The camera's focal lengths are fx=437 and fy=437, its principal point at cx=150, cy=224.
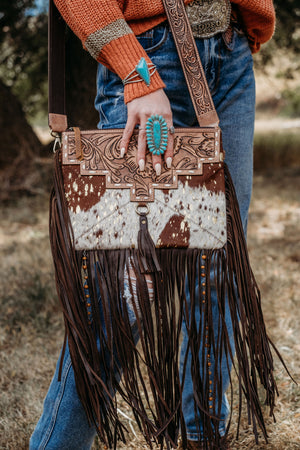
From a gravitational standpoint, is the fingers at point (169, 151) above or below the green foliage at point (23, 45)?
below

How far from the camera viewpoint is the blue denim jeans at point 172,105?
93 cm

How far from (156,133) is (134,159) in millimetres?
71

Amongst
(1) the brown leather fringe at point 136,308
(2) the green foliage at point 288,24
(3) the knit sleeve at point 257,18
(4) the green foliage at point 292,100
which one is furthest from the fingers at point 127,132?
(4) the green foliage at point 292,100

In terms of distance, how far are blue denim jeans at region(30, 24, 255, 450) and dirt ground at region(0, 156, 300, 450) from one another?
387 mm

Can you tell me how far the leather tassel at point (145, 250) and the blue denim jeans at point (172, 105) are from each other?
229mm

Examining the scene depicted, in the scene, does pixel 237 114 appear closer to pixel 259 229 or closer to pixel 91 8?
pixel 91 8

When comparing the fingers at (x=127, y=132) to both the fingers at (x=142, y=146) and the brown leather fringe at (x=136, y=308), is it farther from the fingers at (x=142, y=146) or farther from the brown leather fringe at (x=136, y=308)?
the brown leather fringe at (x=136, y=308)

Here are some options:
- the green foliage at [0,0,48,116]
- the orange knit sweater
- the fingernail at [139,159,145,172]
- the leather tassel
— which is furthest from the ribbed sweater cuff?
the green foliage at [0,0,48,116]

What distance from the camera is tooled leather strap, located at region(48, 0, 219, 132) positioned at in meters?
0.89

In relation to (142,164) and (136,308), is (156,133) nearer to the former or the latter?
(142,164)

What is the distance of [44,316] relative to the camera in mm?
2033

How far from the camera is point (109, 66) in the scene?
0.90m

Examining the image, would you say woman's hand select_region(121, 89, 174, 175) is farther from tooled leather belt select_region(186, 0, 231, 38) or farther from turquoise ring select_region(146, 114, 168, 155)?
tooled leather belt select_region(186, 0, 231, 38)

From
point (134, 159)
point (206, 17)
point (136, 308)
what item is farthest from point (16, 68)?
point (136, 308)
